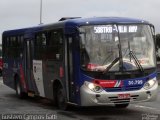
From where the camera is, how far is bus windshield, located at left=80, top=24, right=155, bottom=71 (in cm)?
1415

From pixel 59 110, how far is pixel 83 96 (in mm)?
1983

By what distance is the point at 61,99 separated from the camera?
15.8 metres

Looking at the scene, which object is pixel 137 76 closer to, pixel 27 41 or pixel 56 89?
pixel 56 89

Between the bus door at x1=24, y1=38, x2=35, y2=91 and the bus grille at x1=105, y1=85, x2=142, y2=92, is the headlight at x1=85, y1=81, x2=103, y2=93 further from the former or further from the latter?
the bus door at x1=24, y1=38, x2=35, y2=91

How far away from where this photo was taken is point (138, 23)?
14.8 m

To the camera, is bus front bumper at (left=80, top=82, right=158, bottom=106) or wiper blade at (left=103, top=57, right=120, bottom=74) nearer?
bus front bumper at (left=80, top=82, right=158, bottom=106)

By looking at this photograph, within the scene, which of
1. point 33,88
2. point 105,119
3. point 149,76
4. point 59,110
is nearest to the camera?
point 105,119

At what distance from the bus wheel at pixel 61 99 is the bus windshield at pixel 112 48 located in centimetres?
177

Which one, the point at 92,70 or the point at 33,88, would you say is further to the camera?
the point at 33,88

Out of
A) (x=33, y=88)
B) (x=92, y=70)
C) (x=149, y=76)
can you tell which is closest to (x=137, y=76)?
(x=149, y=76)

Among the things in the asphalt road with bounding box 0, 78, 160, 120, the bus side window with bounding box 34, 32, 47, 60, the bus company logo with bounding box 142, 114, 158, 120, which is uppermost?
the bus side window with bounding box 34, 32, 47, 60

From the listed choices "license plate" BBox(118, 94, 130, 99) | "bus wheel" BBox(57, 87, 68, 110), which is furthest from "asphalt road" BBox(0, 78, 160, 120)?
"license plate" BBox(118, 94, 130, 99)

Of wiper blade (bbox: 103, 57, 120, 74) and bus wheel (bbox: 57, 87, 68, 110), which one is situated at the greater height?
wiper blade (bbox: 103, 57, 120, 74)

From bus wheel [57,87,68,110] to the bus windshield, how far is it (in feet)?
5.80
